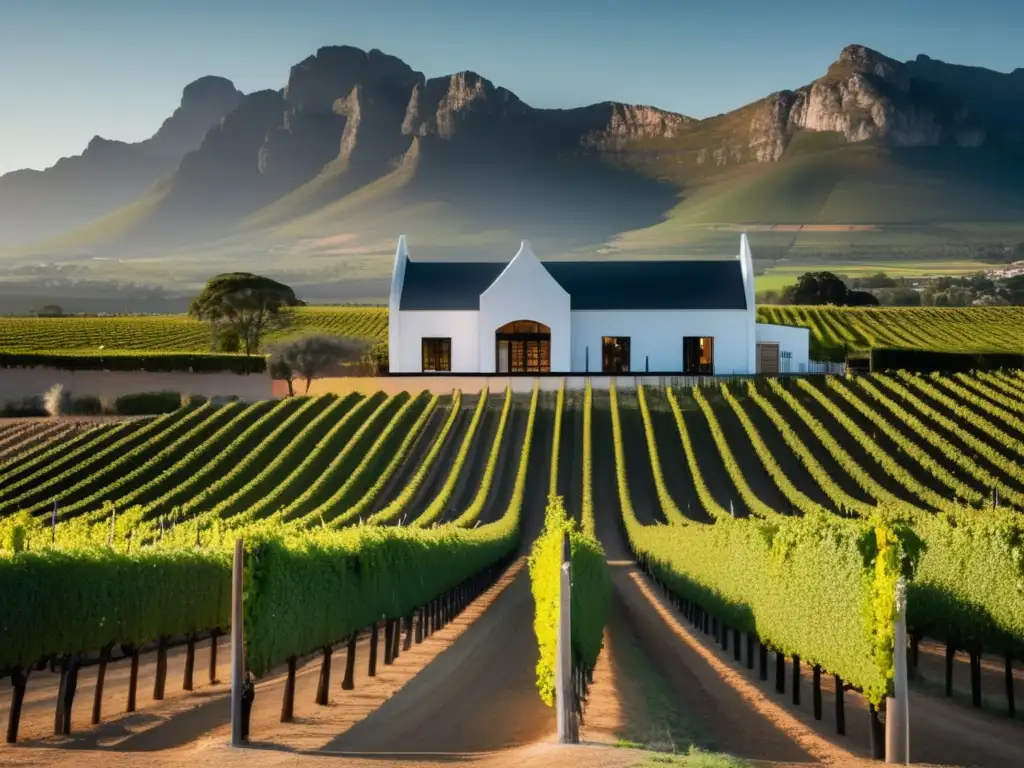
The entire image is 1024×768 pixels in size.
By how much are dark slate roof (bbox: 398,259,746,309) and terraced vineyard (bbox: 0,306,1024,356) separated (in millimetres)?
21629

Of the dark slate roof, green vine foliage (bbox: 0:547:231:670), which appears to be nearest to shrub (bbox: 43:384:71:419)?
the dark slate roof

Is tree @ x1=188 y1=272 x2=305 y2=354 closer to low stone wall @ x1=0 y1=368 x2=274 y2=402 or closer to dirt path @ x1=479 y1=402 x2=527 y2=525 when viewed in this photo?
low stone wall @ x1=0 y1=368 x2=274 y2=402

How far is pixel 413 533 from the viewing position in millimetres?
27984

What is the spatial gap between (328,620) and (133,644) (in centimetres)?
267

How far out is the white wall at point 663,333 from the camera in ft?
228

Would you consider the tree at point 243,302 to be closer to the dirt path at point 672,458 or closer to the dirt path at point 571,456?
the dirt path at point 571,456

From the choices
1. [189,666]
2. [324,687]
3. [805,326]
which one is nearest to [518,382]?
[805,326]

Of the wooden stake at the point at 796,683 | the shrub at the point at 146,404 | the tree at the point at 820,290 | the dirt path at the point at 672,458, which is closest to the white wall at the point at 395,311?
the shrub at the point at 146,404

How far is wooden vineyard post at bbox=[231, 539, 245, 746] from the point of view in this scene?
1520 centimetres

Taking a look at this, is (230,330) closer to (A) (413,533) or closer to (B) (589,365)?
(B) (589,365)

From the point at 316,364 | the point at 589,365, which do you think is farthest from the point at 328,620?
the point at 316,364

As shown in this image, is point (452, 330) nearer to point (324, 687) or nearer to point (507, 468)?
point (507, 468)

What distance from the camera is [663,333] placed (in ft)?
229

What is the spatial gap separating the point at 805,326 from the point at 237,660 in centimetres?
8676
